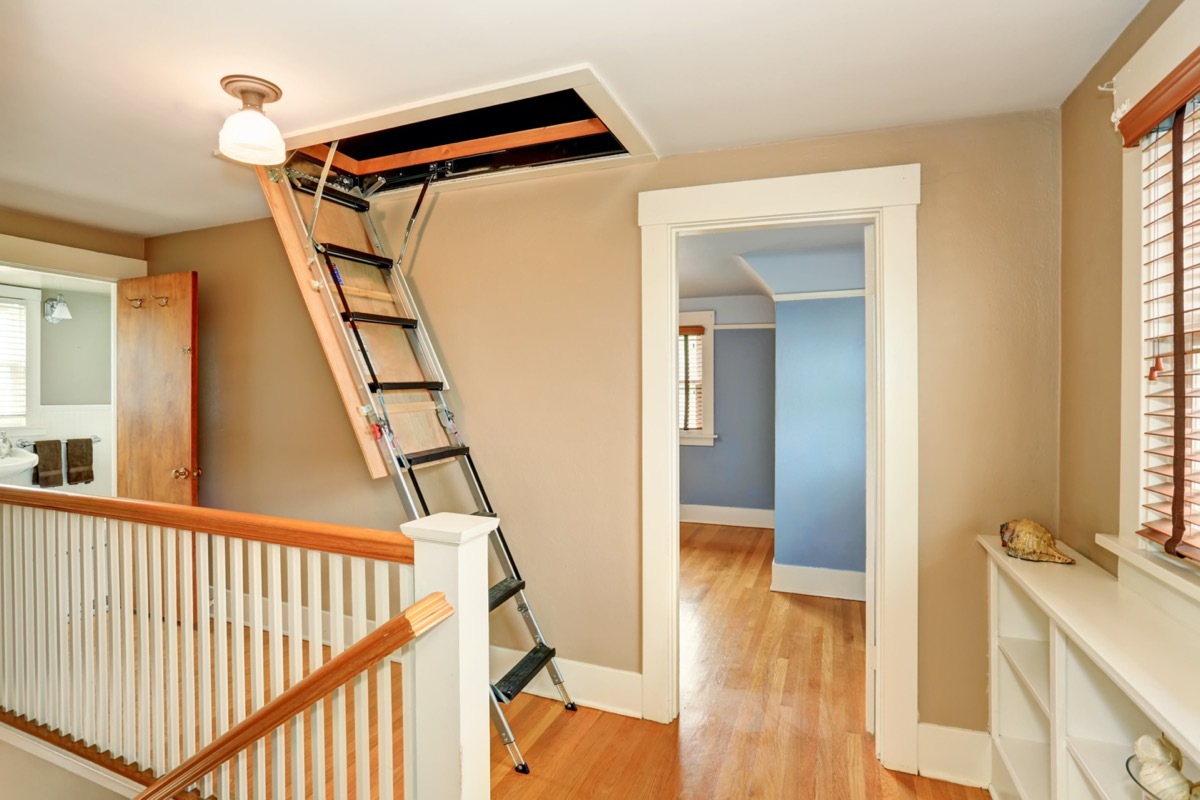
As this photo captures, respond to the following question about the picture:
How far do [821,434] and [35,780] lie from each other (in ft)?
14.6

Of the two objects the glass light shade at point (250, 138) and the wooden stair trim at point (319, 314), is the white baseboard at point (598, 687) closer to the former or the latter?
the wooden stair trim at point (319, 314)

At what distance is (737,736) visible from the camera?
236cm

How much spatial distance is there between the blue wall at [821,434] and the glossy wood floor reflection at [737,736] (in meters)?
0.69

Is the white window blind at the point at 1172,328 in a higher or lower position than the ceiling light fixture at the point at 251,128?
lower

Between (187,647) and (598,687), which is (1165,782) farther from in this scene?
(187,647)

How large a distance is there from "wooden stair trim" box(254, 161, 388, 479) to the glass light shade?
59 cm

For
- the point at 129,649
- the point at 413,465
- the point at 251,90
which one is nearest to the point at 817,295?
the point at 413,465

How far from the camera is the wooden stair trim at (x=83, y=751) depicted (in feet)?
6.54

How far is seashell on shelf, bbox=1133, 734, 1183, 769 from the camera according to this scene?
3.90 feet

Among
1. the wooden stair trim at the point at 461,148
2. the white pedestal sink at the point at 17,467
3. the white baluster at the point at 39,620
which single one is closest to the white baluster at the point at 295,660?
the white baluster at the point at 39,620

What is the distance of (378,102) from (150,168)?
4.39 ft

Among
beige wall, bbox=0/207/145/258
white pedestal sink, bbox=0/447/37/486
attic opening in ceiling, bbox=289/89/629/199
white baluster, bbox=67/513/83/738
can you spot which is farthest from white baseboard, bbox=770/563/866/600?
white pedestal sink, bbox=0/447/37/486

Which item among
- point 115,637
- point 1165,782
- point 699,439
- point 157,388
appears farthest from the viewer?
point 699,439

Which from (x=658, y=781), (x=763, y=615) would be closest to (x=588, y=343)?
(x=658, y=781)
